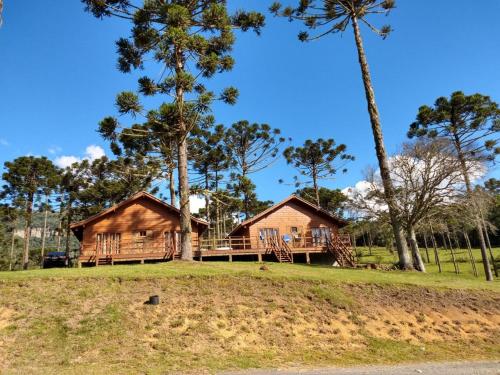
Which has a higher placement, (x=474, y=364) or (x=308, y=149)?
(x=308, y=149)

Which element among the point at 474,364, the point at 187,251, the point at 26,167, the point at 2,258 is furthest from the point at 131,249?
the point at 2,258

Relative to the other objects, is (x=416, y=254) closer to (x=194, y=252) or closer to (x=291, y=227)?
(x=291, y=227)

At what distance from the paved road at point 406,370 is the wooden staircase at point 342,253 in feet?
50.7

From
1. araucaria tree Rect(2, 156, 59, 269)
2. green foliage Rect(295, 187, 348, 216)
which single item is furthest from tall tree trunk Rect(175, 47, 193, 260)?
green foliage Rect(295, 187, 348, 216)

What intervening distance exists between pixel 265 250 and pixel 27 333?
1825cm

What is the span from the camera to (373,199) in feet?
72.7

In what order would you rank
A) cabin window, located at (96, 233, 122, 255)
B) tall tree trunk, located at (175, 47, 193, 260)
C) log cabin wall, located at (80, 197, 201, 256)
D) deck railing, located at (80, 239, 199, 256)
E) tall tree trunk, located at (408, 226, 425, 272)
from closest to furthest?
1. tall tree trunk, located at (175, 47, 193, 260)
2. tall tree trunk, located at (408, 226, 425, 272)
3. deck railing, located at (80, 239, 199, 256)
4. cabin window, located at (96, 233, 122, 255)
5. log cabin wall, located at (80, 197, 201, 256)

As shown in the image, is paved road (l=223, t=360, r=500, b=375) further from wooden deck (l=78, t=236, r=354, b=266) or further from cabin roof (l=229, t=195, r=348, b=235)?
cabin roof (l=229, t=195, r=348, b=235)

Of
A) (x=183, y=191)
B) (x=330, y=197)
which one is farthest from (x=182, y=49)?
(x=330, y=197)

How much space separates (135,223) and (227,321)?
61.6ft

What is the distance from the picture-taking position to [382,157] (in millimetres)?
20234

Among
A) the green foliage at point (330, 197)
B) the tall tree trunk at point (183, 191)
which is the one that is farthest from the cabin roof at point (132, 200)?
the green foliage at point (330, 197)

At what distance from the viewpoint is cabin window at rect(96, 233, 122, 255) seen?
2681 centimetres

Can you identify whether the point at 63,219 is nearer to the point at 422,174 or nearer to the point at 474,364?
the point at 422,174
